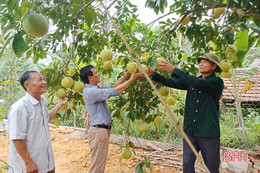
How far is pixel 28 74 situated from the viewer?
1.63 m

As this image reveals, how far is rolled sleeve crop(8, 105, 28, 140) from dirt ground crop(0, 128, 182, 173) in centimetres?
194

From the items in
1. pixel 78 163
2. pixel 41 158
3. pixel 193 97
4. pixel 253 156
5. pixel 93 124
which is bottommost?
pixel 78 163

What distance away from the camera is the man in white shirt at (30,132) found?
4.74ft

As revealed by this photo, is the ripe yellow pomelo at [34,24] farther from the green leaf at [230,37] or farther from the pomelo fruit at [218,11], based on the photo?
the pomelo fruit at [218,11]

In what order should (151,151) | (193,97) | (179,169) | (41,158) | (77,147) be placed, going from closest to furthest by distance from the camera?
(41,158) → (193,97) → (179,169) → (151,151) → (77,147)

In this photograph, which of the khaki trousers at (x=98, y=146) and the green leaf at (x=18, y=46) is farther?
the khaki trousers at (x=98, y=146)

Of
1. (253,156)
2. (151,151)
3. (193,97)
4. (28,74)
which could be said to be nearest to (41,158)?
(28,74)

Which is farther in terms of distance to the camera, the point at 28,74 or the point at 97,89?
the point at 97,89

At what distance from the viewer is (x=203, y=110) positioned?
1901mm

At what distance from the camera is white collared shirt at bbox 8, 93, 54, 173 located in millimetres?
1466

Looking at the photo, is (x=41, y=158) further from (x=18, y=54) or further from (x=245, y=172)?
(x=245, y=172)

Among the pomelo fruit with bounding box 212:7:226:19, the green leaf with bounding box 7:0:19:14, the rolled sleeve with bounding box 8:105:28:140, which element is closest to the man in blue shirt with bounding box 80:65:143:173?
the rolled sleeve with bounding box 8:105:28:140

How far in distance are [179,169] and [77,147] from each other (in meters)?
2.00

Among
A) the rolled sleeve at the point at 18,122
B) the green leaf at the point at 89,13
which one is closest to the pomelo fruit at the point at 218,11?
the green leaf at the point at 89,13
